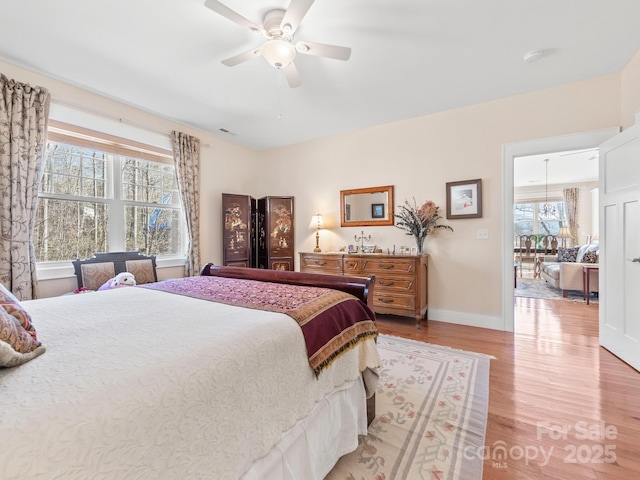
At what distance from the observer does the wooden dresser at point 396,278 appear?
3496 mm

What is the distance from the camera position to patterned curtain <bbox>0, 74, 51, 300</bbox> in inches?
102

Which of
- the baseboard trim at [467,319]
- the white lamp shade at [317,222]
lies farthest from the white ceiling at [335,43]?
the baseboard trim at [467,319]

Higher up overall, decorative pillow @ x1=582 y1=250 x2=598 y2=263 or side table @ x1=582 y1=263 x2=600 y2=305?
decorative pillow @ x1=582 y1=250 x2=598 y2=263

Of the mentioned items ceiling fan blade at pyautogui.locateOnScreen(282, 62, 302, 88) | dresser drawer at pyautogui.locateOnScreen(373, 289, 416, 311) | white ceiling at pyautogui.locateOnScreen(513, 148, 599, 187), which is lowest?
dresser drawer at pyautogui.locateOnScreen(373, 289, 416, 311)

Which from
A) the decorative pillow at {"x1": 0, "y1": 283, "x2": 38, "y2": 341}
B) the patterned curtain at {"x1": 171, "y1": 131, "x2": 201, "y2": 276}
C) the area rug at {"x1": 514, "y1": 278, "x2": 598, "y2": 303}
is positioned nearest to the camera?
the decorative pillow at {"x1": 0, "y1": 283, "x2": 38, "y2": 341}

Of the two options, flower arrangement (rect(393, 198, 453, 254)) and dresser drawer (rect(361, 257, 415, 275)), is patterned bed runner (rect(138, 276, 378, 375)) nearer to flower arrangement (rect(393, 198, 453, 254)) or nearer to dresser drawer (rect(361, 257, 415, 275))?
dresser drawer (rect(361, 257, 415, 275))

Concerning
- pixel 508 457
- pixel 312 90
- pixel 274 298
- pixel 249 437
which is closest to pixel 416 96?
pixel 312 90

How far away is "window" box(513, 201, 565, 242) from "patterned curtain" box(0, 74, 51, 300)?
11088mm

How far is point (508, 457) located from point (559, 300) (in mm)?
4516

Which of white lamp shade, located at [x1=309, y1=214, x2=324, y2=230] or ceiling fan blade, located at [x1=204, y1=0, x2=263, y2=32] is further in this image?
white lamp shade, located at [x1=309, y1=214, x2=324, y2=230]

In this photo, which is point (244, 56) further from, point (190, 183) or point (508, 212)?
point (508, 212)

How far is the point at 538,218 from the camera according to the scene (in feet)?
29.9

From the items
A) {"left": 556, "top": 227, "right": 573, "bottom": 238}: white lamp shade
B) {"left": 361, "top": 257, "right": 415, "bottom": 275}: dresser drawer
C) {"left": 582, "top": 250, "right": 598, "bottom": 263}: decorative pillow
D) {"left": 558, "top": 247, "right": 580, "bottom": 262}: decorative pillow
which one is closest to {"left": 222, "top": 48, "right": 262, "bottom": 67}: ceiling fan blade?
{"left": 361, "top": 257, "right": 415, "bottom": 275}: dresser drawer

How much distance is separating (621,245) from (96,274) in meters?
5.21
